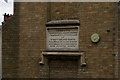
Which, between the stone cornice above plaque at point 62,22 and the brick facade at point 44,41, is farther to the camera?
the stone cornice above plaque at point 62,22

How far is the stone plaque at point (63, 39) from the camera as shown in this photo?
333 inches

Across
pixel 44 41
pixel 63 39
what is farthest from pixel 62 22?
pixel 44 41

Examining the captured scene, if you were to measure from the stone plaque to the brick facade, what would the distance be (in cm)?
19

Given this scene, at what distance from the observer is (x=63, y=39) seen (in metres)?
8.52

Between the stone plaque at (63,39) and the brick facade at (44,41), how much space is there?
0.19 metres

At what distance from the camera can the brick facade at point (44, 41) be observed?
8.27 metres

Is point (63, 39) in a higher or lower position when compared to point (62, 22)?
lower

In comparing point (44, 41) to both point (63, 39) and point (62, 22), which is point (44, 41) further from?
point (62, 22)

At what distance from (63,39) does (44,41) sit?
2.22 ft

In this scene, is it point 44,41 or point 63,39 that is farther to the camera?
point 44,41

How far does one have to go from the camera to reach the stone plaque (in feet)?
27.7

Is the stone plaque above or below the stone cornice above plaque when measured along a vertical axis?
below

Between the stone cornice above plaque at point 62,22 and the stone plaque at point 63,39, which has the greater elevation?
the stone cornice above plaque at point 62,22

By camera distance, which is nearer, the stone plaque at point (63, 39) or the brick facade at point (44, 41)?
the brick facade at point (44, 41)
